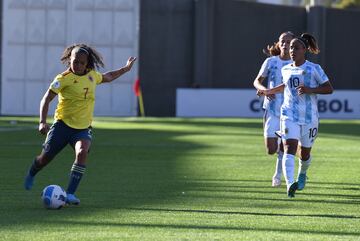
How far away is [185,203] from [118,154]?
30.9 feet

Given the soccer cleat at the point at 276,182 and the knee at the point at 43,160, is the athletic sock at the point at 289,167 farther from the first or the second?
the knee at the point at 43,160

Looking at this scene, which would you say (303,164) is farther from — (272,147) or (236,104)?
(236,104)

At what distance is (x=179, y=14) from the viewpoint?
169ft

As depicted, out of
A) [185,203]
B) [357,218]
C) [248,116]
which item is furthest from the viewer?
[248,116]

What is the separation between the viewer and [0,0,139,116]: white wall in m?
51.4

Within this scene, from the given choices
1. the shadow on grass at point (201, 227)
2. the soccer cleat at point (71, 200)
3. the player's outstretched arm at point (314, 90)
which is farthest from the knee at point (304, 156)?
A: the shadow on grass at point (201, 227)

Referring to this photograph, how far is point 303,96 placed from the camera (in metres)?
12.6

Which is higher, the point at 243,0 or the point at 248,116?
the point at 243,0

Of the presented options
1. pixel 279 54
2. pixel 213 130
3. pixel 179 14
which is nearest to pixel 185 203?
pixel 279 54

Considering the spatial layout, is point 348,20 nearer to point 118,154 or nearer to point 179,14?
point 179,14

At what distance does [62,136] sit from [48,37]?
40148 mm

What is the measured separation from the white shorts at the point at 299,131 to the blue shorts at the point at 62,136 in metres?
2.37

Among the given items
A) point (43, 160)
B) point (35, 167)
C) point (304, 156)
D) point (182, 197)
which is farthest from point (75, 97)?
point (304, 156)

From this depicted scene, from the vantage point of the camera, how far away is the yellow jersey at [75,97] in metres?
12.0
